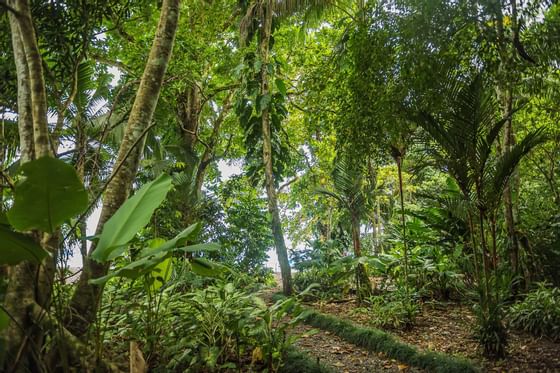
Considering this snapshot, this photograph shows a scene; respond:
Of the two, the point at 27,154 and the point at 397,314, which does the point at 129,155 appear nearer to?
the point at 27,154

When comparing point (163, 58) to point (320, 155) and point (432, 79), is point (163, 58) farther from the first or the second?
point (320, 155)

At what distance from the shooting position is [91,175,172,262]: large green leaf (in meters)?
1.45

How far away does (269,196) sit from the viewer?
6.54m

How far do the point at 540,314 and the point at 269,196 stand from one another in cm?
408

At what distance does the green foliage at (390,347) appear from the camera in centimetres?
305

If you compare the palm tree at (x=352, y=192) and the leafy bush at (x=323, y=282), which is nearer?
the palm tree at (x=352, y=192)

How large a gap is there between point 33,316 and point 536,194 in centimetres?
859

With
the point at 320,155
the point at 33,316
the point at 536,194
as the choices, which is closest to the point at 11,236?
the point at 33,316

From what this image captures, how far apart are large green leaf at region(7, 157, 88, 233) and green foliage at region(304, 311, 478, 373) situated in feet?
6.51

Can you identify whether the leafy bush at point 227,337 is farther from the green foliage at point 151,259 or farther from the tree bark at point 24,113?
the tree bark at point 24,113

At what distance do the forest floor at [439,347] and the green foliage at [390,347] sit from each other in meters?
0.07

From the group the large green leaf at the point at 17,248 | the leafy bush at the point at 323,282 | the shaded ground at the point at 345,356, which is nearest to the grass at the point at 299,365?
the shaded ground at the point at 345,356

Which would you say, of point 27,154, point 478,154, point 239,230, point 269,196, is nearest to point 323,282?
point 269,196

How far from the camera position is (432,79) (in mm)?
3387
